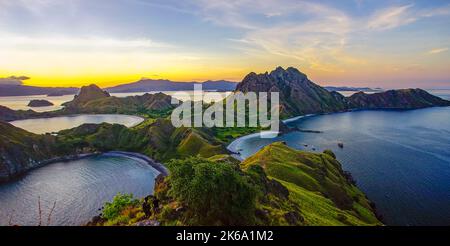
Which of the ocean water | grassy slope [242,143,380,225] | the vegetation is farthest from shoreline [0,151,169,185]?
the vegetation

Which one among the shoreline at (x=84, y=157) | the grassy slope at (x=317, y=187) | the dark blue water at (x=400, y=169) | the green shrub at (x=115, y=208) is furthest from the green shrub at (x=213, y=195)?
the shoreline at (x=84, y=157)

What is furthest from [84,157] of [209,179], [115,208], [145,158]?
[209,179]

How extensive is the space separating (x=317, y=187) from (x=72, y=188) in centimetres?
9606

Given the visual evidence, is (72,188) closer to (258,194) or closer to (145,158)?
(145,158)

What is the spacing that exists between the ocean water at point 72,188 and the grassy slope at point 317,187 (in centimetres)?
5127

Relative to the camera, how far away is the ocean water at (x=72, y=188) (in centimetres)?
9225

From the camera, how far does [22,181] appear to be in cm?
12519

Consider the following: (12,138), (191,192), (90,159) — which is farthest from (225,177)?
(12,138)

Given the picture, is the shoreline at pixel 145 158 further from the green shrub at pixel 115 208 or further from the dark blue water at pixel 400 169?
the green shrub at pixel 115 208

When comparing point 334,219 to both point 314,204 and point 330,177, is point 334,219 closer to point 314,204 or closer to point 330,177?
point 314,204

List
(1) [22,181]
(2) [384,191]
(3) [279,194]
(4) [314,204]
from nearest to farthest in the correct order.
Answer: (3) [279,194]
(4) [314,204]
(2) [384,191]
(1) [22,181]

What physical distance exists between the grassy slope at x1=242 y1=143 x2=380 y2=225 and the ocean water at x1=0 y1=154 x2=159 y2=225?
51.3 m

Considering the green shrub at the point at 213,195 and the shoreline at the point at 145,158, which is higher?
the green shrub at the point at 213,195
